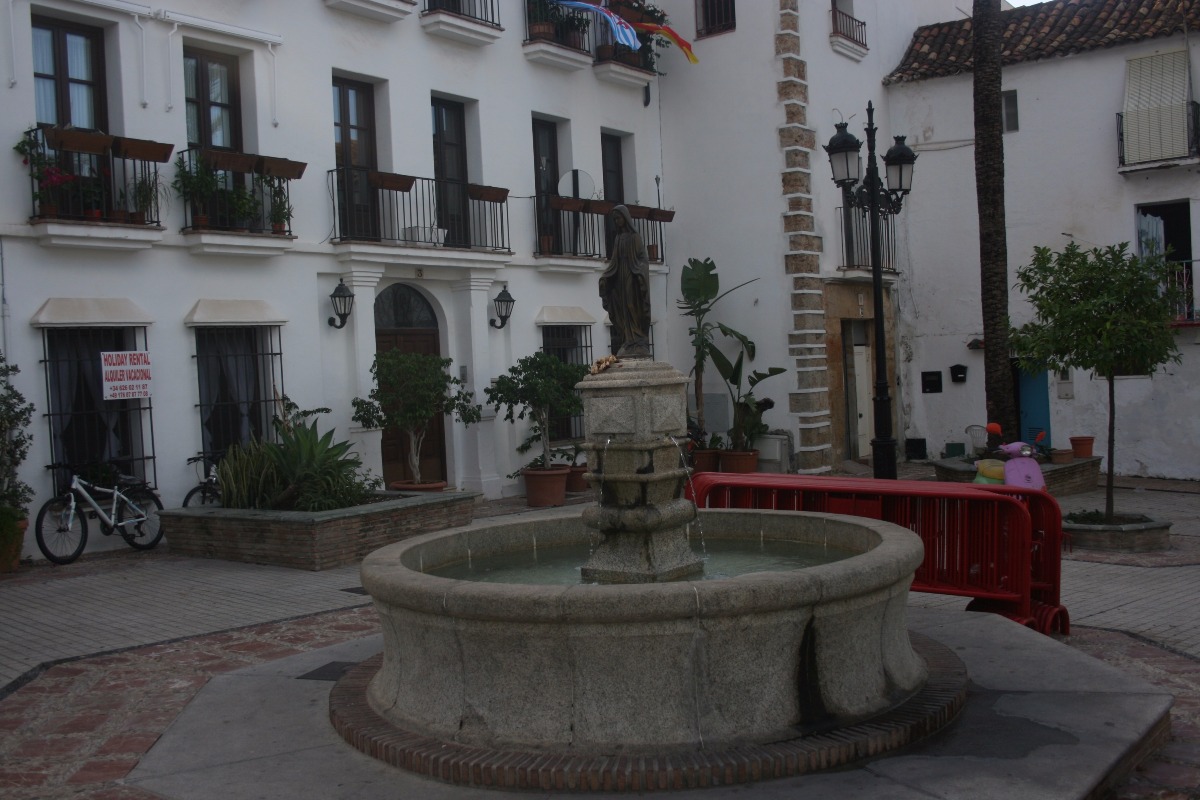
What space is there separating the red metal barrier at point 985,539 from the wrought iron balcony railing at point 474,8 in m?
10.8

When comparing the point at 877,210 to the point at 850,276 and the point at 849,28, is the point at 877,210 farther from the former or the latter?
the point at 849,28

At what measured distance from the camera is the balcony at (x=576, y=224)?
58.6 feet

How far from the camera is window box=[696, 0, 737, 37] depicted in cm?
1989

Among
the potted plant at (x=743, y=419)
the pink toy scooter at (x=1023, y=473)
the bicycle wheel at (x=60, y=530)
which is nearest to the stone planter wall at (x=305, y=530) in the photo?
the bicycle wheel at (x=60, y=530)

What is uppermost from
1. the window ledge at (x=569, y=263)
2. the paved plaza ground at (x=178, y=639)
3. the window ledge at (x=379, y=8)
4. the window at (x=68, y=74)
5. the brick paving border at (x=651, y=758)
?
the window ledge at (x=379, y=8)

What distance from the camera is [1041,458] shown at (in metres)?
17.2

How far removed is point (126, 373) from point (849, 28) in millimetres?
14550

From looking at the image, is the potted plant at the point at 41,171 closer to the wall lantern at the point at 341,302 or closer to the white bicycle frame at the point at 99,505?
the white bicycle frame at the point at 99,505

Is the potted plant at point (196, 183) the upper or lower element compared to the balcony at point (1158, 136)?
lower

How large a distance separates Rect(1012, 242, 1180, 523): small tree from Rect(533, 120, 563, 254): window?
7.79m

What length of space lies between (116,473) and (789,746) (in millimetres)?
9566

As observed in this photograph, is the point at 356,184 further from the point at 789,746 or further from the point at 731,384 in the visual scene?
the point at 789,746

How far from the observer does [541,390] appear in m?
15.9

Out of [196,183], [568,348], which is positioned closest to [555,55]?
[568,348]
